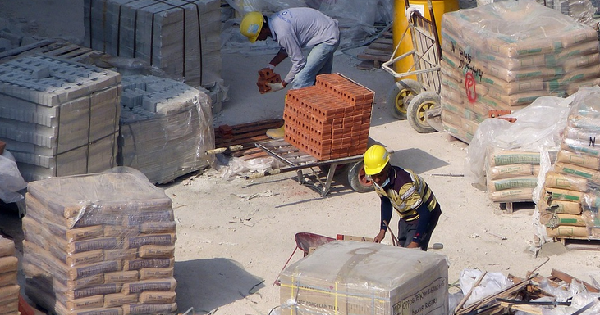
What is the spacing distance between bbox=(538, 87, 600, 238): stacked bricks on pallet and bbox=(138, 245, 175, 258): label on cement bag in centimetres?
381

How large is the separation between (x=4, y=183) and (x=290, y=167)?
3029mm

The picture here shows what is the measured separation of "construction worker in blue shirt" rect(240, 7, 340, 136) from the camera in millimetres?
12359

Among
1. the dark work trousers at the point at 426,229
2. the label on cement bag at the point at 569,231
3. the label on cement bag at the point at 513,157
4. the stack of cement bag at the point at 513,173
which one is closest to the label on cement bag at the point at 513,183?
the stack of cement bag at the point at 513,173

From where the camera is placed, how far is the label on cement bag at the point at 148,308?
848 cm

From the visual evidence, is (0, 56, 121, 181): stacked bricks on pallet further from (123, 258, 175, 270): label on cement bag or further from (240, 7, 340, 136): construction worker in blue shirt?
(123, 258, 175, 270): label on cement bag

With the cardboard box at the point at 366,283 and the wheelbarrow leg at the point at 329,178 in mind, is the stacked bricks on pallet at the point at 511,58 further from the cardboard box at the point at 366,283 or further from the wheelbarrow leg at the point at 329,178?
the cardboard box at the point at 366,283

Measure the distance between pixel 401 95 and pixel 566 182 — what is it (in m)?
4.32

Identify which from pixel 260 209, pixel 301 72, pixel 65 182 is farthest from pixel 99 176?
pixel 301 72

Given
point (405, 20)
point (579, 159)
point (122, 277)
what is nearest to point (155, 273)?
point (122, 277)

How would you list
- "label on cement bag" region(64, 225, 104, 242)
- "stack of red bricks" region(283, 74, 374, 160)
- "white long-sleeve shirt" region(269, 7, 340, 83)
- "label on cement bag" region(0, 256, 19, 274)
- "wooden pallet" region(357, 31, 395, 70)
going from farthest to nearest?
"wooden pallet" region(357, 31, 395, 70), "white long-sleeve shirt" region(269, 7, 340, 83), "stack of red bricks" region(283, 74, 374, 160), "label on cement bag" region(64, 225, 104, 242), "label on cement bag" region(0, 256, 19, 274)

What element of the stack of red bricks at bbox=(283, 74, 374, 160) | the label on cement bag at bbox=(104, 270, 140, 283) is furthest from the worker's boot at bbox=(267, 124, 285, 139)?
the label on cement bag at bbox=(104, 270, 140, 283)

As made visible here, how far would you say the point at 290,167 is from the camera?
1115cm

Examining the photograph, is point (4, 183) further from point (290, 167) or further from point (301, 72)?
point (301, 72)

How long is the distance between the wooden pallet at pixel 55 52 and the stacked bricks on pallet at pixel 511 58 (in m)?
4.54
